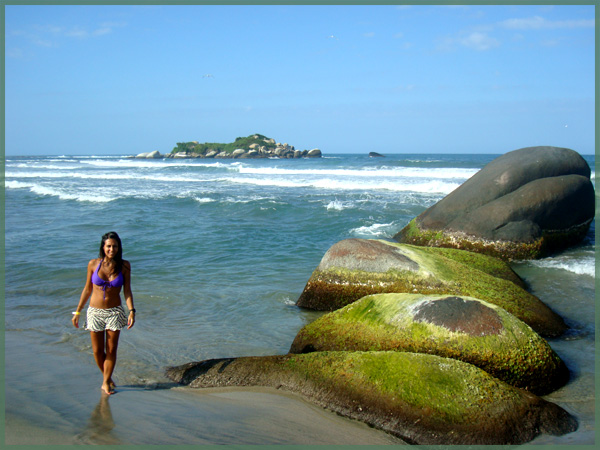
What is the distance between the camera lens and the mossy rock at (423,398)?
4531mm

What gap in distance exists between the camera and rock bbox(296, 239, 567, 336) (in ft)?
24.5

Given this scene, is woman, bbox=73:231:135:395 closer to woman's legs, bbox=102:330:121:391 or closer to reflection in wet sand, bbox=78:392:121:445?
woman's legs, bbox=102:330:121:391

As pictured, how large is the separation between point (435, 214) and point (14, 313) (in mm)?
9115

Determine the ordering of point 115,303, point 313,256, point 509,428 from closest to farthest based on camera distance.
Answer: point 509,428
point 115,303
point 313,256

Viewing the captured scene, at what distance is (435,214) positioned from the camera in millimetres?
12859

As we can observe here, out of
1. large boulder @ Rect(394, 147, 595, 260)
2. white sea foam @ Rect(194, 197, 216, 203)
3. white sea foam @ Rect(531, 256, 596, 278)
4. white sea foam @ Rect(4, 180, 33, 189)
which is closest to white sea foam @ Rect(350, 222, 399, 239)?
large boulder @ Rect(394, 147, 595, 260)

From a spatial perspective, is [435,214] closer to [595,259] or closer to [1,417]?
[595,259]

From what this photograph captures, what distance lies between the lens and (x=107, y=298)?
5.39 metres

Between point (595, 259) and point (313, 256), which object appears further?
point (313, 256)

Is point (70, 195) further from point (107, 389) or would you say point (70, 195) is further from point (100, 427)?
point (100, 427)

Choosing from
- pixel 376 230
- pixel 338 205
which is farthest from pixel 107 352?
pixel 338 205

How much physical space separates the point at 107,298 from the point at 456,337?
3.58 meters

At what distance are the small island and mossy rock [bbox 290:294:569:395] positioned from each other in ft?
297

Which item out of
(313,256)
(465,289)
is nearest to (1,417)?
(465,289)
